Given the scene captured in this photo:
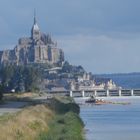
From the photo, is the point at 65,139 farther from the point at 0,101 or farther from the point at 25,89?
the point at 25,89

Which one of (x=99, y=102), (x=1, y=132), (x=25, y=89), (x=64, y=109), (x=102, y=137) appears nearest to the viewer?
(x=1, y=132)

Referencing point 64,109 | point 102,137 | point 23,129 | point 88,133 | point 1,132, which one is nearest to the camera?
point 1,132

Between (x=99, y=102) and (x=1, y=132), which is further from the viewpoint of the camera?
(x=99, y=102)

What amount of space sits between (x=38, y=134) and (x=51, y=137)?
1519mm

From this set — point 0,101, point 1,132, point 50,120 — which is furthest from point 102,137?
point 0,101

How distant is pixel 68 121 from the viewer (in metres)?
59.2

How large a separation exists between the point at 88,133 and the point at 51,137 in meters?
20.1

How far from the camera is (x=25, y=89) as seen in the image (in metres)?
196

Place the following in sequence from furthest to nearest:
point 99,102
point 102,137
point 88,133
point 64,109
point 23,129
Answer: point 99,102, point 64,109, point 88,133, point 102,137, point 23,129

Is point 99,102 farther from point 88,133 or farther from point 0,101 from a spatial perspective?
point 88,133

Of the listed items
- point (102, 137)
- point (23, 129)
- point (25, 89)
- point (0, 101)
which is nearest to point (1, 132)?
Answer: point (23, 129)

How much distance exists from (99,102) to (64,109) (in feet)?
249

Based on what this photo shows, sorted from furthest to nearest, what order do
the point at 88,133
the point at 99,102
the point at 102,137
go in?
the point at 99,102, the point at 88,133, the point at 102,137

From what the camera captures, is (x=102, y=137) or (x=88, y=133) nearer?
(x=102, y=137)
